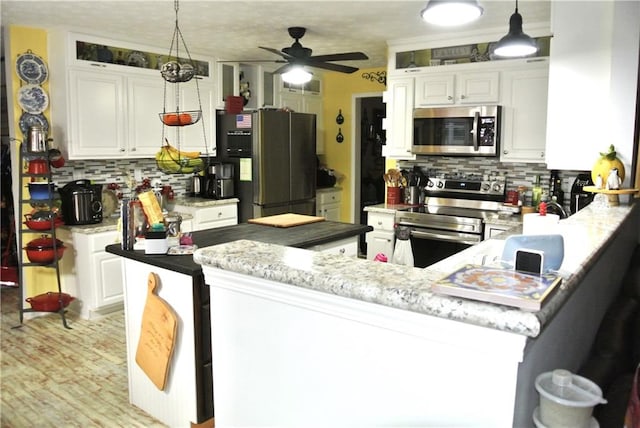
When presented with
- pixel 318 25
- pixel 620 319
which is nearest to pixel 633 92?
pixel 620 319

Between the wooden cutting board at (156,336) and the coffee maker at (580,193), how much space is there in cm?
323

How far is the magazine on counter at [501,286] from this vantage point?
977 millimetres

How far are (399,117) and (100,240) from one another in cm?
285

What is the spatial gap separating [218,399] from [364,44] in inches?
159

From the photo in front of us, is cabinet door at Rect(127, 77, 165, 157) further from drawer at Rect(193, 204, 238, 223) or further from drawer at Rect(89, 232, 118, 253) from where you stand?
drawer at Rect(89, 232, 118, 253)

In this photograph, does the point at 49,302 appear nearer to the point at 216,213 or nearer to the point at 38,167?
the point at 38,167

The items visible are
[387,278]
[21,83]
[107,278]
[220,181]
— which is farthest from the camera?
[220,181]

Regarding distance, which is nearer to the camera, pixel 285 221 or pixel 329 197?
pixel 285 221

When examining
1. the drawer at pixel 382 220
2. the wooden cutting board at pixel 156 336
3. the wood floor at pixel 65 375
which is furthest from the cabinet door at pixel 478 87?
the wood floor at pixel 65 375

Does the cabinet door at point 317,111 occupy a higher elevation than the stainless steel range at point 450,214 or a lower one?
higher

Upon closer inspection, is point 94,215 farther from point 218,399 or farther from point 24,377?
point 218,399

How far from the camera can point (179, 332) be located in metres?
2.52

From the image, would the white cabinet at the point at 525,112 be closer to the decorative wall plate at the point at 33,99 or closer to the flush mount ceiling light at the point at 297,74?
the flush mount ceiling light at the point at 297,74

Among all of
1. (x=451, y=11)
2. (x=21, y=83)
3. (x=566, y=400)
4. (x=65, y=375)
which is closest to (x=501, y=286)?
(x=566, y=400)
